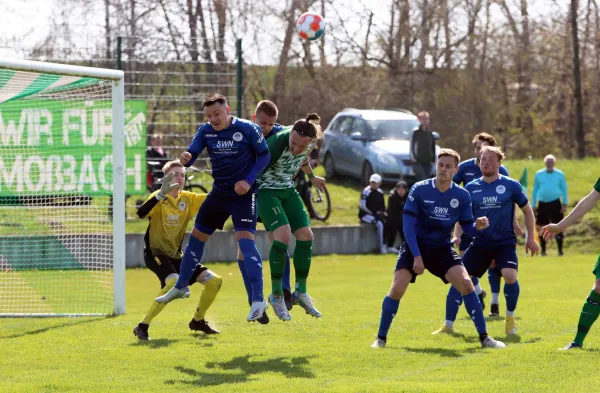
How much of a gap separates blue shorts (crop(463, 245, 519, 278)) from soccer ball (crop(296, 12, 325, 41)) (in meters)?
5.82

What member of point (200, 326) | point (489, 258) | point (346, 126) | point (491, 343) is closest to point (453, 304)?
point (489, 258)

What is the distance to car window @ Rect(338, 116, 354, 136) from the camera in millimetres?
27266

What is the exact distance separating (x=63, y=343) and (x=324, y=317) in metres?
3.30

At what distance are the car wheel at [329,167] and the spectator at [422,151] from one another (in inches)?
205

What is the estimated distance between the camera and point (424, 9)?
3259 centimetres

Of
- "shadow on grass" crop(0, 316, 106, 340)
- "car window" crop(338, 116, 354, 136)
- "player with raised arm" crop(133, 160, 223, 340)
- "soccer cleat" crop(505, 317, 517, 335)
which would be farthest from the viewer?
"car window" crop(338, 116, 354, 136)

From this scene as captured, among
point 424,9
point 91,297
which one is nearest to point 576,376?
point 91,297

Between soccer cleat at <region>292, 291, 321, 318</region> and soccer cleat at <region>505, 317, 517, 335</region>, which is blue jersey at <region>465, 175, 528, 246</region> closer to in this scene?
soccer cleat at <region>505, 317, 517, 335</region>

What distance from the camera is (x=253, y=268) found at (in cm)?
980

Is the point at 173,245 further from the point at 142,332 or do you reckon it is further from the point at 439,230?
the point at 439,230

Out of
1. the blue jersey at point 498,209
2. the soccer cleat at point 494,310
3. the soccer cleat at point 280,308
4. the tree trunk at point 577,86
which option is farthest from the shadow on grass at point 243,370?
the tree trunk at point 577,86

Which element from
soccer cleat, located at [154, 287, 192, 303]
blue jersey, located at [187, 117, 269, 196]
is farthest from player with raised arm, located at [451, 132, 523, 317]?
soccer cleat, located at [154, 287, 192, 303]

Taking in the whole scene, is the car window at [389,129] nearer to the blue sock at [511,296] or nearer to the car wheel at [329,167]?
the car wheel at [329,167]

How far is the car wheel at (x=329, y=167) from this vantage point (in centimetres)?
2792
